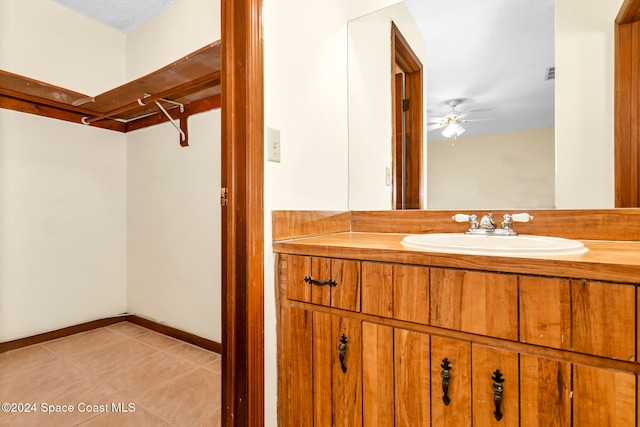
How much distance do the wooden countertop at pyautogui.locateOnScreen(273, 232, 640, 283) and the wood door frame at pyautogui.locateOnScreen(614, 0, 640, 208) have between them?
195mm

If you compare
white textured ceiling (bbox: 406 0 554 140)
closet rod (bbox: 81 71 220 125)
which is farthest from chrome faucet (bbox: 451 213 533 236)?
closet rod (bbox: 81 71 220 125)

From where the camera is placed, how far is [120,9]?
2.35 m

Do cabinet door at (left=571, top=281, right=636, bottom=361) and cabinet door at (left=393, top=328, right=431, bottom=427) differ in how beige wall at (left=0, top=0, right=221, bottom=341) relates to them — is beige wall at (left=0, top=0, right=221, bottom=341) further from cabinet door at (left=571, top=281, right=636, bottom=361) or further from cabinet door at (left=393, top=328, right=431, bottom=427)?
cabinet door at (left=571, top=281, right=636, bottom=361)

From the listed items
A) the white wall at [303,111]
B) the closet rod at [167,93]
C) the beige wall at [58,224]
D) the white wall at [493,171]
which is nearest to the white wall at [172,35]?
the closet rod at [167,93]

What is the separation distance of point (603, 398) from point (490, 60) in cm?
127

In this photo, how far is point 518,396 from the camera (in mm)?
744

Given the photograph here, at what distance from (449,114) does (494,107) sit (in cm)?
18

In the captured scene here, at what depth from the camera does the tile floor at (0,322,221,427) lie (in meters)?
1.50

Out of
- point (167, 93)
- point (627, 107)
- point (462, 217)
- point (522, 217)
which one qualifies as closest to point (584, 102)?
point (627, 107)

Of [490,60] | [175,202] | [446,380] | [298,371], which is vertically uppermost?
[490,60]

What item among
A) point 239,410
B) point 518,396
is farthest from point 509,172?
point 239,410

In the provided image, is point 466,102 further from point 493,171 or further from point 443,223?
point 443,223

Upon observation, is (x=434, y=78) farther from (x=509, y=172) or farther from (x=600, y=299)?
(x=600, y=299)

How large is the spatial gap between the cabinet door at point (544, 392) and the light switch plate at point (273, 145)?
0.91 m
